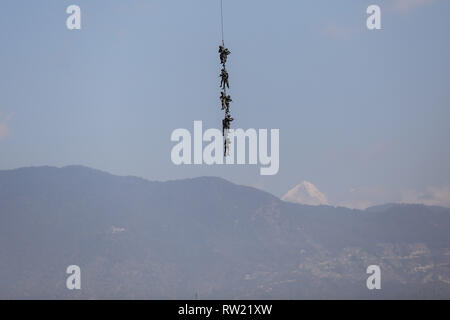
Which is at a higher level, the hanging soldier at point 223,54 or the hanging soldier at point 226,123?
the hanging soldier at point 223,54

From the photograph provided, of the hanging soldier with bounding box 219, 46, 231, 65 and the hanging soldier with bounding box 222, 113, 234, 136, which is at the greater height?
the hanging soldier with bounding box 219, 46, 231, 65
